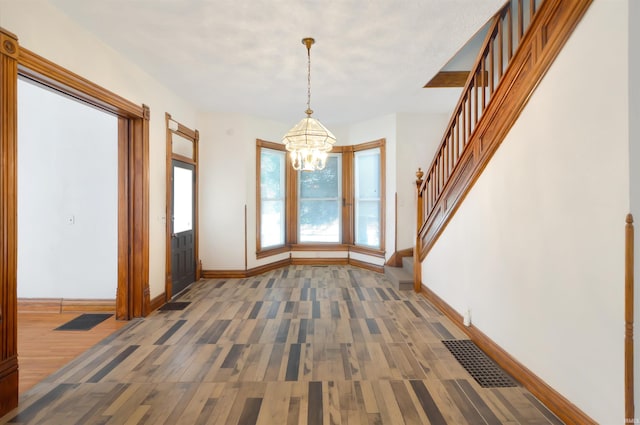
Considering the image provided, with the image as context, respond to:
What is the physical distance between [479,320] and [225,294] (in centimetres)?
330

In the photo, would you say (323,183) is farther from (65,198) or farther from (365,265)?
(65,198)

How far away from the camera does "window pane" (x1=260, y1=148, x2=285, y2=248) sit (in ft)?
21.1

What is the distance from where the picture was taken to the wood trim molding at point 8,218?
2.15 metres

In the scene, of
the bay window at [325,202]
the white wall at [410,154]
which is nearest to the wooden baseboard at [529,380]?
the white wall at [410,154]

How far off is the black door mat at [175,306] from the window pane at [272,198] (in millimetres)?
2097

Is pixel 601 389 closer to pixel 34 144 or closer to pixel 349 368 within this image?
pixel 349 368

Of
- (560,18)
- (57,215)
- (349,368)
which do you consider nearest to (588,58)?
(560,18)

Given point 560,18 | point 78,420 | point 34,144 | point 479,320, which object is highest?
point 560,18

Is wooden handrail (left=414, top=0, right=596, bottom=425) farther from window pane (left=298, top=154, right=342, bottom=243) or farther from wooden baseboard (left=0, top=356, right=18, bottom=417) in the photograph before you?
wooden baseboard (left=0, top=356, right=18, bottom=417)

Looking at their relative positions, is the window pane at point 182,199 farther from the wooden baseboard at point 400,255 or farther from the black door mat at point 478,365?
the black door mat at point 478,365

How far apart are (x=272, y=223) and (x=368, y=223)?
1.85 m

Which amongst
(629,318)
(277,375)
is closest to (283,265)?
(277,375)

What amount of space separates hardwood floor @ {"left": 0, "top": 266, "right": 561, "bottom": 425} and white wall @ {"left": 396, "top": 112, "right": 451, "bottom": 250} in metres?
1.99

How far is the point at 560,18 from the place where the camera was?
210 cm
